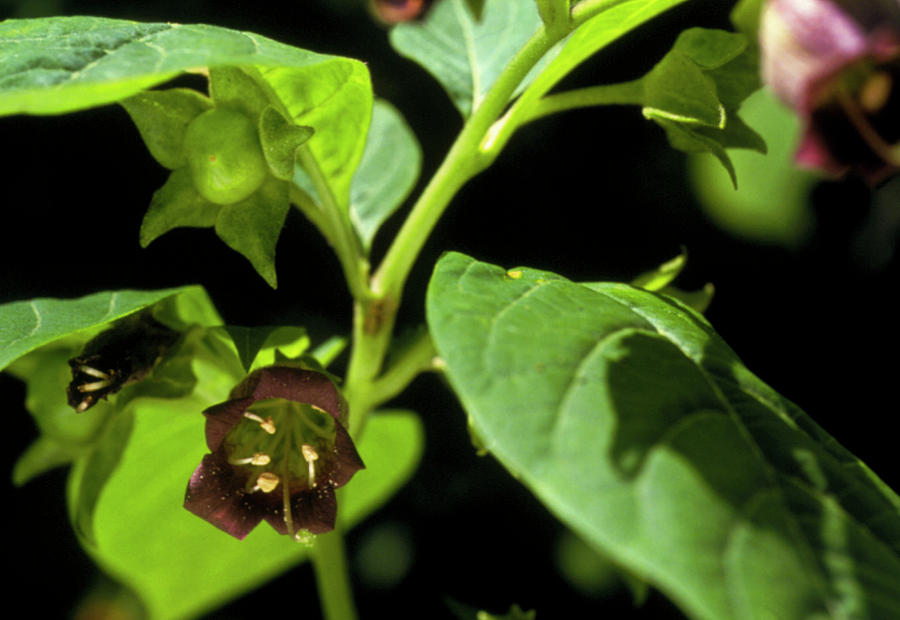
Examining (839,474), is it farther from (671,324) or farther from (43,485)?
(43,485)

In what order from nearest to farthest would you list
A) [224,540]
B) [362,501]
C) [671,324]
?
[671,324] < [224,540] < [362,501]

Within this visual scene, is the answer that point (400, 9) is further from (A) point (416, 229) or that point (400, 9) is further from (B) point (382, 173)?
(A) point (416, 229)

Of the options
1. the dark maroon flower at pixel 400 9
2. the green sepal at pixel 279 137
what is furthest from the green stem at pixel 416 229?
the dark maroon flower at pixel 400 9

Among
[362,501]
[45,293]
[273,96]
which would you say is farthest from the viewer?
[45,293]

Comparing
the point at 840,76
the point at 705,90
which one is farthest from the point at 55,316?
the point at 840,76

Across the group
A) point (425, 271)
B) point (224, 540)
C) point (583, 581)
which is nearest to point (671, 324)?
point (224, 540)
